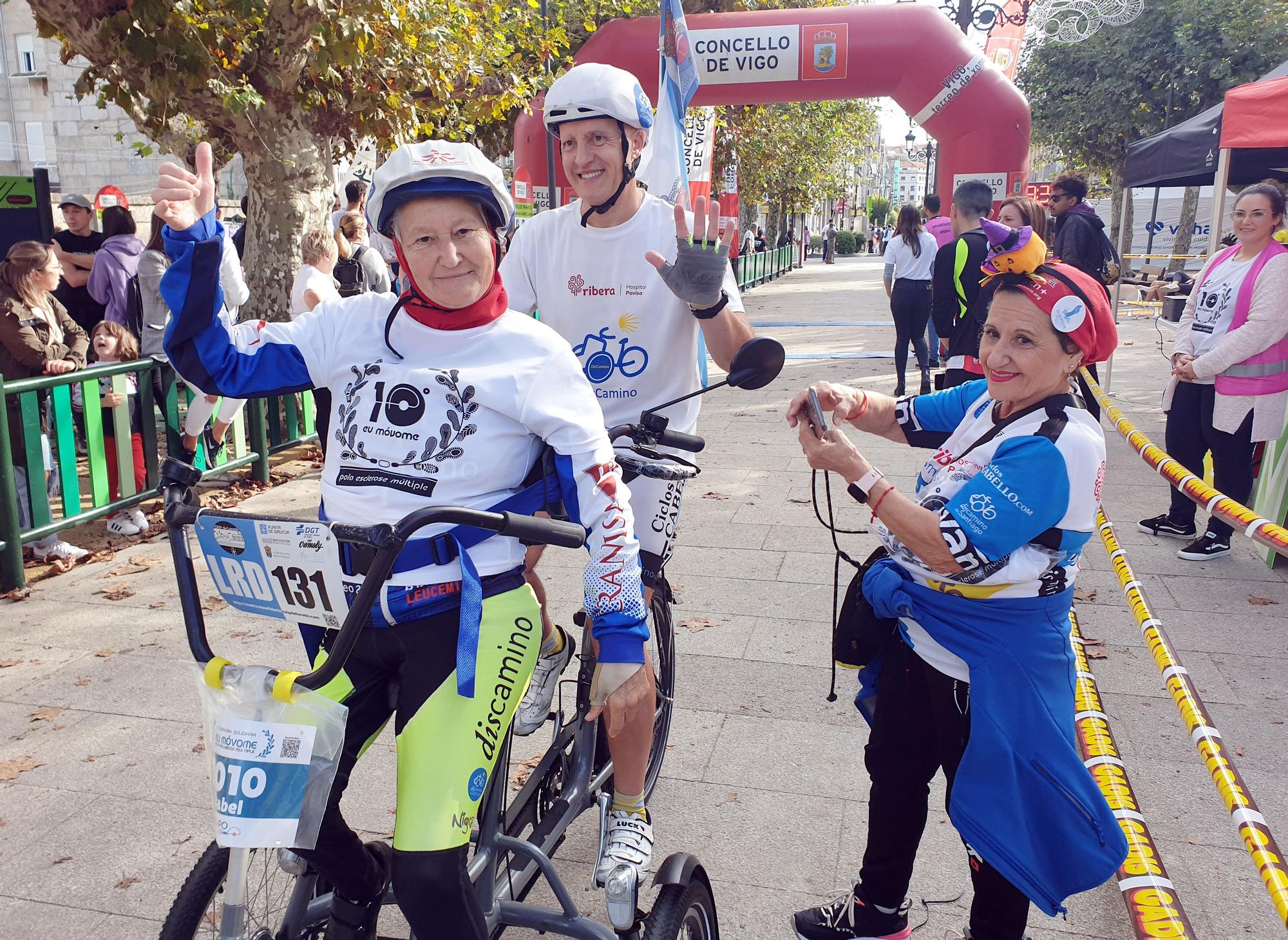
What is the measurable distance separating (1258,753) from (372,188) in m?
3.59

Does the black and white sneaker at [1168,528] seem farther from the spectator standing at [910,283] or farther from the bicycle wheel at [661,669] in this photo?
the spectator standing at [910,283]

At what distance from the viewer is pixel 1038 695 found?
2.14 metres

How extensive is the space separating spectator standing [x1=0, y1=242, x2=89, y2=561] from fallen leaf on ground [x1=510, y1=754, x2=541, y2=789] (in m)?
3.60

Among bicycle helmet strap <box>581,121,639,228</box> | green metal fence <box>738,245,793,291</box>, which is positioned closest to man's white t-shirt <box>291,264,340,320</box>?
bicycle helmet strap <box>581,121,639,228</box>

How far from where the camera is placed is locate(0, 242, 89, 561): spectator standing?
568 centimetres

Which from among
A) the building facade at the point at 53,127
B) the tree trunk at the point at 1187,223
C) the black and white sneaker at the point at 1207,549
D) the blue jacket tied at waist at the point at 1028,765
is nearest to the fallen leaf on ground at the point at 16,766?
the blue jacket tied at waist at the point at 1028,765

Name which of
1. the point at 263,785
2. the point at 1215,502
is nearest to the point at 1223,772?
the point at 1215,502

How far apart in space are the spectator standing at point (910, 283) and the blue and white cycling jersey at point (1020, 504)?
905cm

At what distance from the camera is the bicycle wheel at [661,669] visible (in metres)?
3.19

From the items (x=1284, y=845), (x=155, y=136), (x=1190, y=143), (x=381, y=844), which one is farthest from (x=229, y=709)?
(x=1190, y=143)

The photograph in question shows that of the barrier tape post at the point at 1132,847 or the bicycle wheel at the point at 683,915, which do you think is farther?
the bicycle wheel at the point at 683,915

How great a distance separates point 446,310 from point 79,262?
28.5ft

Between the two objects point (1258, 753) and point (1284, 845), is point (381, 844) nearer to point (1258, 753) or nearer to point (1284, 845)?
point (1284, 845)

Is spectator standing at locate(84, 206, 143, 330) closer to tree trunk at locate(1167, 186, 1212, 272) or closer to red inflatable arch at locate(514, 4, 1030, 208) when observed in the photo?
red inflatable arch at locate(514, 4, 1030, 208)
